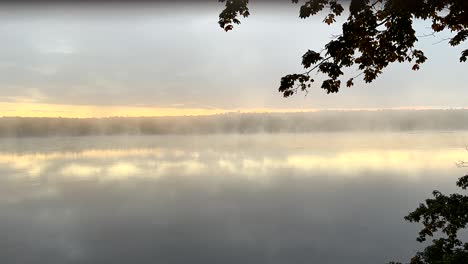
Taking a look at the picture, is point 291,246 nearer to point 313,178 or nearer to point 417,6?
point 417,6

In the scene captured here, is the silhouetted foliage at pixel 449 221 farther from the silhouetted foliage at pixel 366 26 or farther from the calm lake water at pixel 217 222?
the calm lake water at pixel 217 222

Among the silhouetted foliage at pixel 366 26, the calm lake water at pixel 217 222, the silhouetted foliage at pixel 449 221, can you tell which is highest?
the silhouetted foliage at pixel 366 26

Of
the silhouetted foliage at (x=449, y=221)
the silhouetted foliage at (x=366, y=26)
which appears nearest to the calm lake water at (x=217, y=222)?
the silhouetted foliage at (x=449, y=221)

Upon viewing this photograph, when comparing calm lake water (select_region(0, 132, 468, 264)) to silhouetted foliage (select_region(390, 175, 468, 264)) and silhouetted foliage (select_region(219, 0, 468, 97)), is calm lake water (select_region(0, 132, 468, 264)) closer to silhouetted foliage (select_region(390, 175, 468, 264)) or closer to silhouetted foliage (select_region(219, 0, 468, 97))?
silhouetted foliage (select_region(390, 175, 468, 264))

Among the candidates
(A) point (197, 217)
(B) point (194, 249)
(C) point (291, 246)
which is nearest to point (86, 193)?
(A) point (197, 217)

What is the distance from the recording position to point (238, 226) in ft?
200

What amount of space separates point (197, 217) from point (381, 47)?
61501 millimetres

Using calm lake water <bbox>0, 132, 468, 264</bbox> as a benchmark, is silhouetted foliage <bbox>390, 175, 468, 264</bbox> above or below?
above

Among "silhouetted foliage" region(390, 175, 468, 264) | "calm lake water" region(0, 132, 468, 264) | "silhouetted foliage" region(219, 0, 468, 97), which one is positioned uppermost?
"silhouetted foliage" region(219, 0, 468, 97)

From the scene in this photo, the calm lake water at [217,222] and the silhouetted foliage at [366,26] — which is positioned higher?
the silhouetted foliage at [366,26]

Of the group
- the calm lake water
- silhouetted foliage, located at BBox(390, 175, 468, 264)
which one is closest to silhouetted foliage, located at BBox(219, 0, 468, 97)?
silhouetted foliage, located at BBox(390, 175, 468, 264)

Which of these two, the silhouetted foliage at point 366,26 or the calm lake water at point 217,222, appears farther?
the calm lake water at point 217,222

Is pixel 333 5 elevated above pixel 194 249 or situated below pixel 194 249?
above

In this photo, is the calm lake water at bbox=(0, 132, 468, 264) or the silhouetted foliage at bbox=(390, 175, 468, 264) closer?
the silhouetted foliage at bbox=(390, 175, 468, 264)
